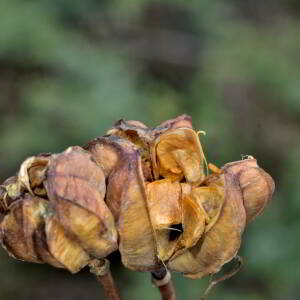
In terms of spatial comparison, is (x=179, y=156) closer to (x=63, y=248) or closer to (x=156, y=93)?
(x=63, y=248)

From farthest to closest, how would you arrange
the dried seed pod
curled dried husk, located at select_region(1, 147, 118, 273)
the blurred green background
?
the blurred green background
the dried seed pod
curled dried husk, located at select_region(1, 147, 118, 273)

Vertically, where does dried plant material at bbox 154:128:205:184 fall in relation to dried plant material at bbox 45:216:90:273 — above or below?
above

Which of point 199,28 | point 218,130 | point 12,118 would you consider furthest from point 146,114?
point 199,28

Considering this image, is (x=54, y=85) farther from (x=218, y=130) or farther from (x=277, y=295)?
(x=277, y=295)

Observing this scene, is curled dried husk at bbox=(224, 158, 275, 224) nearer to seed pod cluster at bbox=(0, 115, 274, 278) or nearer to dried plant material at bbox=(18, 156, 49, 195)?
seed pod cluster at bbox=(0, 115, 274, 278)

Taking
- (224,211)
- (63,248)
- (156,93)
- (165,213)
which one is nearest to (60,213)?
(63,248)

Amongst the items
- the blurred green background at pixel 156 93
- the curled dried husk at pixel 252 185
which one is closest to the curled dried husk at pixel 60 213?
the curled dried husk at pixel 252 185

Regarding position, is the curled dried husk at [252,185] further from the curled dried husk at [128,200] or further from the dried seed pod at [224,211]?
the curled dried husk at [128,200]

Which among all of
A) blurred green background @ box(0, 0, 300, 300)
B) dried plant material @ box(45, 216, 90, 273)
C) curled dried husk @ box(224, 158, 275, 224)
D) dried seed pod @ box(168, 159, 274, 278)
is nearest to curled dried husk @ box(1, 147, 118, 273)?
dried plant material @ box(45, 216, 90, 273)
